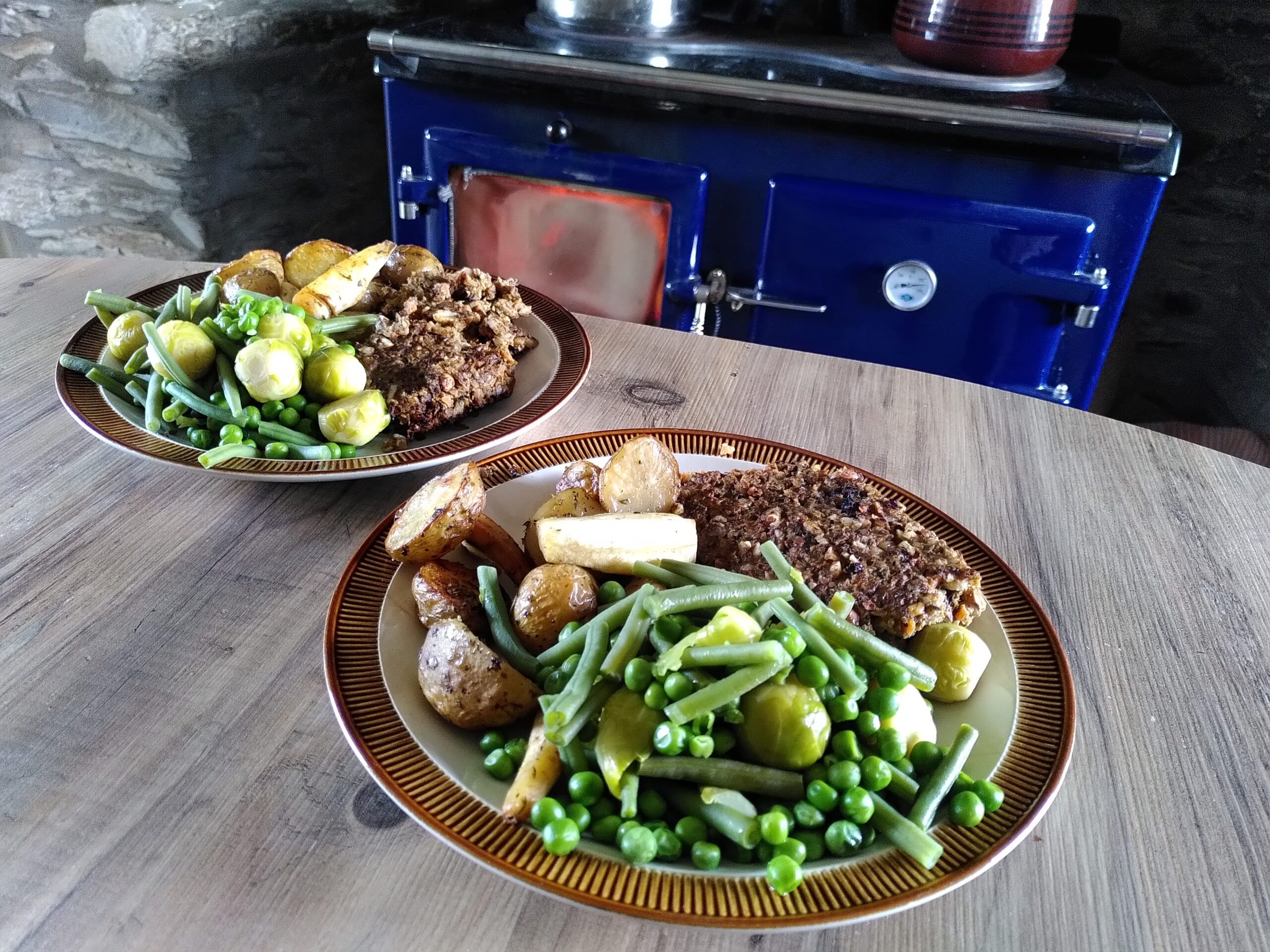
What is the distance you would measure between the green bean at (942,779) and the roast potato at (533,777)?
0.34 m

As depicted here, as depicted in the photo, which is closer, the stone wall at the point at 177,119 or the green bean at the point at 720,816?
the green bean at the point at 720,816

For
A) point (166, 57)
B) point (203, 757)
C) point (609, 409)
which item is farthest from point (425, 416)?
point (166, 57)

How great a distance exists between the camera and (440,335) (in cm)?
163

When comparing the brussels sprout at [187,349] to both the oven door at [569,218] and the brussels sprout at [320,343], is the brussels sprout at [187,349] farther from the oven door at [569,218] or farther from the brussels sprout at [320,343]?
the oven door at [569,218]

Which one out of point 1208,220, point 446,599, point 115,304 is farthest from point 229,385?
point 1208,220

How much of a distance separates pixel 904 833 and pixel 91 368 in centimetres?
144

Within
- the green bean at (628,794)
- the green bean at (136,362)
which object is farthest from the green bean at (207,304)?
the green bean at (628,794)

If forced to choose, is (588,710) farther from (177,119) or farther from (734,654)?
(177,119)

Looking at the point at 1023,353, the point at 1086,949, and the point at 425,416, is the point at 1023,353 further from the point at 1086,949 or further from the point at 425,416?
the point at 1086,949

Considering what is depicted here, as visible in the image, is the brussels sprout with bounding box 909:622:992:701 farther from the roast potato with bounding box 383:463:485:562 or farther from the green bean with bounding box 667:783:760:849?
the roast potato with bounding box 383:463:485:562

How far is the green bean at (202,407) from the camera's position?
1369 mm

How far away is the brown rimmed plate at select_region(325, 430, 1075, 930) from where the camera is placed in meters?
0.71

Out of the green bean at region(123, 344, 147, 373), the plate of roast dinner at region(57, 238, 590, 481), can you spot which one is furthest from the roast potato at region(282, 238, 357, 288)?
the green bean at region(123, 344, 147, 373)

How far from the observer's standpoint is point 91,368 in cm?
146
